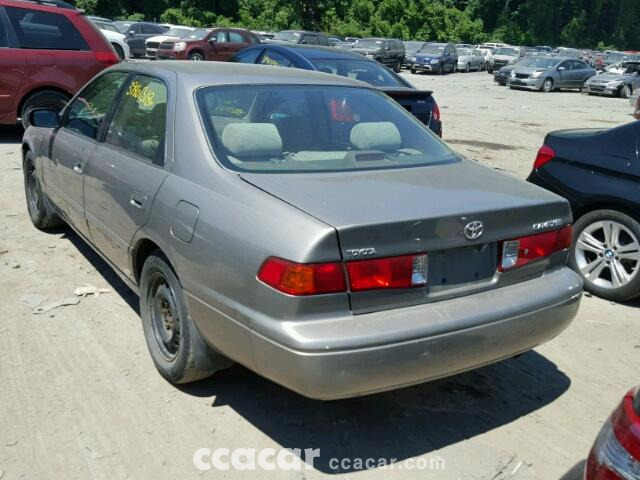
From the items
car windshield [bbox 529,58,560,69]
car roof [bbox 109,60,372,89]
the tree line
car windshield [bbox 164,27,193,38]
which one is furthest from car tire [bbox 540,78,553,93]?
car roof [bbox 109,60,372,89]

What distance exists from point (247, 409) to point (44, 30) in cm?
849

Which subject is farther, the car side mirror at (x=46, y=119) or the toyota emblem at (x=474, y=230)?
the car side mirror at (x=46, y=119)

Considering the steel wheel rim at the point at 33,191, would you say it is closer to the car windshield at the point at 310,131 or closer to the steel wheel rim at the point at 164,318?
the steel wheel rim at the point at 164,318

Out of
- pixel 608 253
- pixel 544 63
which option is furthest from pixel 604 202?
pixel 544 63

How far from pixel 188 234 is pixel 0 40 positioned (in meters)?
8.13

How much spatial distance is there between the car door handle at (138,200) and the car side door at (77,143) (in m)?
0.85

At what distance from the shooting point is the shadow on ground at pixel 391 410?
3.24 meters

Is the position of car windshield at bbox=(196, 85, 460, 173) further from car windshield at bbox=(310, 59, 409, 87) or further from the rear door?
the rear door

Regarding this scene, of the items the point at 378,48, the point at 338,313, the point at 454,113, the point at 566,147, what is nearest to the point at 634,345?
the point at 566,147

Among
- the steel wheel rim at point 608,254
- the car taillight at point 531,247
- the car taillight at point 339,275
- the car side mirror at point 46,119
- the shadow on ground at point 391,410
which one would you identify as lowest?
the shadow on ground at point 391,410

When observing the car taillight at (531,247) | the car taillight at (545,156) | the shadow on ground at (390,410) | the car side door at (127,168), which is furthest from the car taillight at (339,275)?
the car taillight at (545,156)

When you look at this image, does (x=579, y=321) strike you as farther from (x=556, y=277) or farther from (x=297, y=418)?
(x=297, y=418)

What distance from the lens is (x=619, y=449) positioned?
172 centimetres

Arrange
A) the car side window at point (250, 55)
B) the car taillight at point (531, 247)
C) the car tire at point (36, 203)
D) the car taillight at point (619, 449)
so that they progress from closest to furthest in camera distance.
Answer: the car taillight at point (619, 449) → the car taillight at point (531, 247) → the car tire at point (36, 203) → the car side window at point (250, 55)
